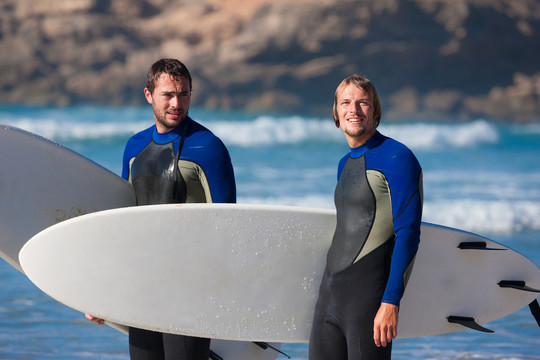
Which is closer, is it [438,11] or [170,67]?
[170,67]

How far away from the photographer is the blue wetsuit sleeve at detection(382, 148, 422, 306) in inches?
71.2

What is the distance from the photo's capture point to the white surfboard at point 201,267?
2148 mm

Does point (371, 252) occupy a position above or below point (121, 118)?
below

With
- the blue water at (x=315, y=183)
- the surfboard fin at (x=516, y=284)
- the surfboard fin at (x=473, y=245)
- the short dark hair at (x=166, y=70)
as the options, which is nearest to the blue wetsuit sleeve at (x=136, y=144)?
the short dark hair at (x=166, y=70)

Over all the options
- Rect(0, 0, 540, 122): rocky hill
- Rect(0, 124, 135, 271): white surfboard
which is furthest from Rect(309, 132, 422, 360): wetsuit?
Rect(0, 0, 540, 122): rocky hill

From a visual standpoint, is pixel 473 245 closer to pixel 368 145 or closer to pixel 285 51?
pixel 368 145

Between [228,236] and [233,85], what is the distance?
25.3 metres

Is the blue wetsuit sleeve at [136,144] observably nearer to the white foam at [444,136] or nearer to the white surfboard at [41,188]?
the white surfboard at [41,188]

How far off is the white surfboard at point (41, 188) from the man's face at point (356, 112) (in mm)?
890

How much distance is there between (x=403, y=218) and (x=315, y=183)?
9.63 metres

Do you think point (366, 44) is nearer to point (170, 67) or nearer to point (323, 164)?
point (323, 164)

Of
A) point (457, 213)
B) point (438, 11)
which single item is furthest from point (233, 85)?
point (457, 213)

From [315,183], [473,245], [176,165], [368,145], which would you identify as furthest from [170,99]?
[315,183]

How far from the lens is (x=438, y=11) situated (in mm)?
30625
